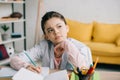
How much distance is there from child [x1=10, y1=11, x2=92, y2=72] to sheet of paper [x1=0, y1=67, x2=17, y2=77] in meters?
0.03

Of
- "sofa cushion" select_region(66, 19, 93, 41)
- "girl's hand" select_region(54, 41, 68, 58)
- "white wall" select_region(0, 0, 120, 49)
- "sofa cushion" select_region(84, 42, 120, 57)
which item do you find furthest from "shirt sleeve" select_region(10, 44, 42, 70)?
"white wall" select_region(0, 0, 120, 49)

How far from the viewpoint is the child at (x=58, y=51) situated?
1.20 meters

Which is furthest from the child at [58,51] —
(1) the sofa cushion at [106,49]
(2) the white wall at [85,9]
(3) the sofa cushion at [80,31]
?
(2) the white wall at [85,9]

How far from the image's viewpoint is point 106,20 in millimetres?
4211

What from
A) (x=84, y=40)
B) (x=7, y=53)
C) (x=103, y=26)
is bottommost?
(x=7, y=53)

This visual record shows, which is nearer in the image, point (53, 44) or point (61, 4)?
point (53, 44)

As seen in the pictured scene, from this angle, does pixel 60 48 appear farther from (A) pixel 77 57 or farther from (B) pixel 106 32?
(B) pixel 106 32

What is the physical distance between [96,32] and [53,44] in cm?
261

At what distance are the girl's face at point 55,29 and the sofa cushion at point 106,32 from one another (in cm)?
264

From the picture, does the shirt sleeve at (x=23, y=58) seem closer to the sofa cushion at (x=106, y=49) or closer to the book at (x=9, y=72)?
the book at (x=9, y=72)

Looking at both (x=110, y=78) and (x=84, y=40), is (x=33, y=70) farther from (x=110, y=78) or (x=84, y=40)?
(x=84, y=40)

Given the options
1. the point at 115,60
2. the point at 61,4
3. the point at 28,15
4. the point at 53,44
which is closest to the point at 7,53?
the point at 28,15

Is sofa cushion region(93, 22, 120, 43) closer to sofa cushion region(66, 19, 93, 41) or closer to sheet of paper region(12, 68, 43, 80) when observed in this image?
sofa cushion region(66, 19, 93, 41)

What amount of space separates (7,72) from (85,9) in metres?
3.28
